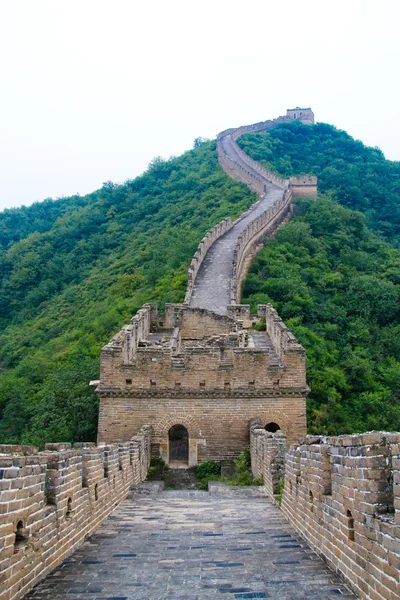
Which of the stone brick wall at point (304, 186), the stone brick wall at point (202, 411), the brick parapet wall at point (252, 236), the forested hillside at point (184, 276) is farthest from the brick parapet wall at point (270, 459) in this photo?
the stone brick wall at point (304, 186)

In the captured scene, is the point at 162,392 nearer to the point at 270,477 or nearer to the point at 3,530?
the point at 270,477

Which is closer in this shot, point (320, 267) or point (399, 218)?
point (320, 267)

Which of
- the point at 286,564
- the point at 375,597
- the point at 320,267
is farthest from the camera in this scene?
the point at 320,267

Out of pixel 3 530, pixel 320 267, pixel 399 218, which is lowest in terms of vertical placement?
pixel 3 530

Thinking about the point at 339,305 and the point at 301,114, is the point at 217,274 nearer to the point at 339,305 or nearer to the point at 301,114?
the point at 339,305

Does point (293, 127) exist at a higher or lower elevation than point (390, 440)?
higher

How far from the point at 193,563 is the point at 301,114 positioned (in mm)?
92013

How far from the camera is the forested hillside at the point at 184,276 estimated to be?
23438 mm

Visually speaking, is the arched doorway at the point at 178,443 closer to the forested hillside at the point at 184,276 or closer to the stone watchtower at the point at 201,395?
the forested hillside at the point at 184,276

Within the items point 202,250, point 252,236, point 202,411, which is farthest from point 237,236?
point 202,411

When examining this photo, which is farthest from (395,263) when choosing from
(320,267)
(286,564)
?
(286,564)

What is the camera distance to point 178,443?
2083cm

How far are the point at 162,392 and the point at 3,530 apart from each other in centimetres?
1205

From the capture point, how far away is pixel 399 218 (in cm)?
5531
